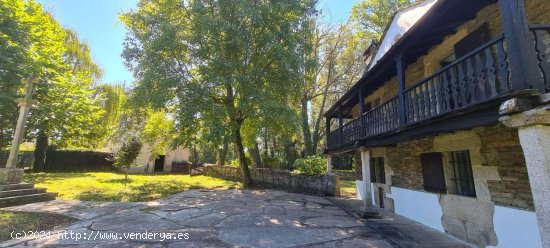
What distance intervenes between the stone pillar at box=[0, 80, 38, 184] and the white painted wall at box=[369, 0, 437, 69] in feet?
47.9

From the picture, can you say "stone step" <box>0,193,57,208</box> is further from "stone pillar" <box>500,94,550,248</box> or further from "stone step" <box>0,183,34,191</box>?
"stone pillar" <box>500,94,550,248</box>

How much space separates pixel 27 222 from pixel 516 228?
10531 mm

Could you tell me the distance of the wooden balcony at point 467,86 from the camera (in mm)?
3434

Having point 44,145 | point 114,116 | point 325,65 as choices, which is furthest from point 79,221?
point 325,65

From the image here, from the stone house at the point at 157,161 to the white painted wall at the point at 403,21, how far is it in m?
20.3

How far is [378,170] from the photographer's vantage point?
11.5m

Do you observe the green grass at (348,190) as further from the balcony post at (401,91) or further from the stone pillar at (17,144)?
the stone pillar at (17,144)

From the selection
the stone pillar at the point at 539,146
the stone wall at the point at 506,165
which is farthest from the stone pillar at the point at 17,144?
the stone wall at the point at 506,165

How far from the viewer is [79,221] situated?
7.08 meters

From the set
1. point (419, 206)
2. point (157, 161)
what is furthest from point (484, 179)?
point (157, 161)

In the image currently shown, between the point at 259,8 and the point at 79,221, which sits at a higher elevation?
the point at 259,8

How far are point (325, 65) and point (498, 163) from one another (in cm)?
2262

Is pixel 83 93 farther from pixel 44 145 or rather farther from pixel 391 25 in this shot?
pixel 391 25


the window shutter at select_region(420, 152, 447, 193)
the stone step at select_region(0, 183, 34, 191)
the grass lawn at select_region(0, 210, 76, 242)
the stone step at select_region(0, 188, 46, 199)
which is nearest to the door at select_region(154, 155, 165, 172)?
the stone step at select_region(0, 188, 46, 199)
